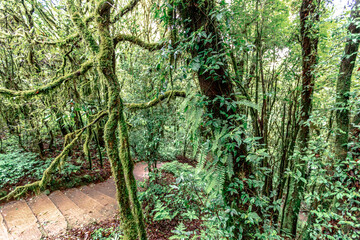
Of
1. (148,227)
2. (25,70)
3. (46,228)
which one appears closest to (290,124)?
(148,227)

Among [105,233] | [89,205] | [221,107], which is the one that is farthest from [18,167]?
[221,107]

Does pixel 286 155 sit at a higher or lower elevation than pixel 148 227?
higher

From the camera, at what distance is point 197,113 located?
1.77 metres

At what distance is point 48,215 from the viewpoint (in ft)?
13.2

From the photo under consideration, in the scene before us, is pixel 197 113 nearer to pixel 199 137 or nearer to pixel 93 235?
pixel 199 137

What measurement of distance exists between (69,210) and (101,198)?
3.01 ft

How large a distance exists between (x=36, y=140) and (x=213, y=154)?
23.6 ft

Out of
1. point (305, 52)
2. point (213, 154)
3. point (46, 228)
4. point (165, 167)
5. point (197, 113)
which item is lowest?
point (46, 228)

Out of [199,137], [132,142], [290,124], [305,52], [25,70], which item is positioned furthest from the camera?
[25,70]

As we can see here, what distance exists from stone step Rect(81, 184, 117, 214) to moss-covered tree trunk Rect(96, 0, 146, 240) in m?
2.87

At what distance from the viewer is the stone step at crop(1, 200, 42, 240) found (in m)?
3.42

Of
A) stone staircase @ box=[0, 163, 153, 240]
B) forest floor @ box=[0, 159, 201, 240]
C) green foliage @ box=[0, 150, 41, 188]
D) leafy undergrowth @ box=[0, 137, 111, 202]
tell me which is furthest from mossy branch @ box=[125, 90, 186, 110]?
green foliage @ box=[0, 150, 41, 188]

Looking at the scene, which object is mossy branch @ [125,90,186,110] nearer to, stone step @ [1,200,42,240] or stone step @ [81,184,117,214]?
stone step @ [81,184,117,214]

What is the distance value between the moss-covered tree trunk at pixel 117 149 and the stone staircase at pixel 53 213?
2.74 meters
